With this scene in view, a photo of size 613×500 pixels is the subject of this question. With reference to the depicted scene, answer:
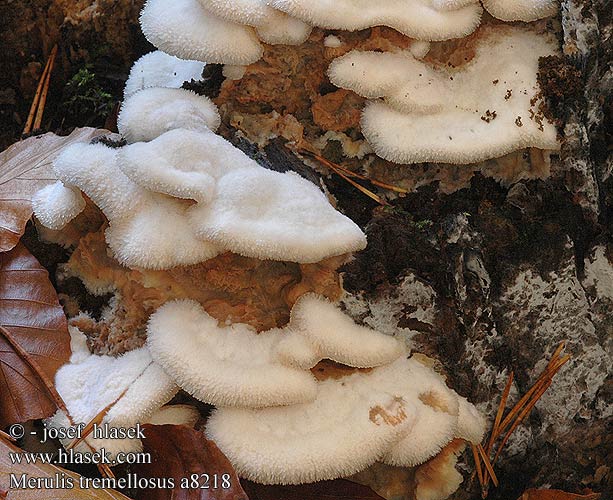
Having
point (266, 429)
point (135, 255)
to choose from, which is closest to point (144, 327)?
point (135, 255)

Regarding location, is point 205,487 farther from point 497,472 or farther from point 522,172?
point 522,172

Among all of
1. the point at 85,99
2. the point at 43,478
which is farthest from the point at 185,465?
the point at 85,99

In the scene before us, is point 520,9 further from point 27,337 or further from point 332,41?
point 27,337

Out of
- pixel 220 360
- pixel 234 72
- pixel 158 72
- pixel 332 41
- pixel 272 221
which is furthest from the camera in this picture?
pixel 158 72

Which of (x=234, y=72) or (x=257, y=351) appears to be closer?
(x=257, y=351)

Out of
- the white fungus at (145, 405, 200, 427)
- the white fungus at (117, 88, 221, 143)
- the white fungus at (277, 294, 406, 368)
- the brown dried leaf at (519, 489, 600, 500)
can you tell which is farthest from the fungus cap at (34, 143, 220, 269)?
the brown dried leaf at (519, 489, 600, 500)

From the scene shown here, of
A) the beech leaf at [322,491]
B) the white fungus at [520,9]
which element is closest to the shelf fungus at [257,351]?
the beech leaf at [322,491]
